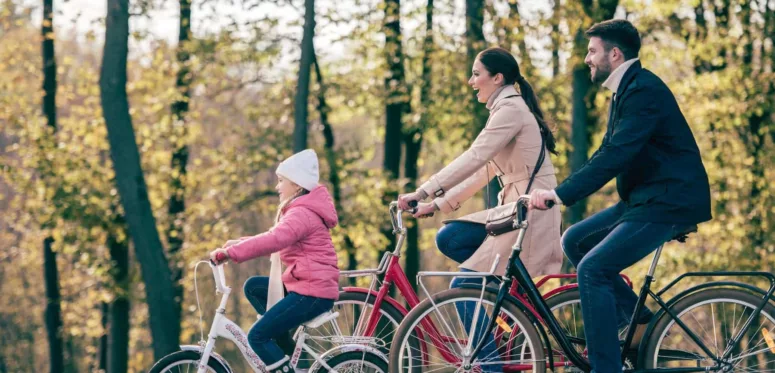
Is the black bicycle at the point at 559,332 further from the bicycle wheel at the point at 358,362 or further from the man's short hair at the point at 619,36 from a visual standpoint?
the man's short hair at the point at 619,36

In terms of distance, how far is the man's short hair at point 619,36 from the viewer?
5137mm

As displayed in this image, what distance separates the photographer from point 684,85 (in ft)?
59.7

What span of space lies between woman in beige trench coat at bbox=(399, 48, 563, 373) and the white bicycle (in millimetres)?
599

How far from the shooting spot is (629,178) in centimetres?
518

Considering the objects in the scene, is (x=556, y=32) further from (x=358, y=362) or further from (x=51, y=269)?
(x=51, y=269)

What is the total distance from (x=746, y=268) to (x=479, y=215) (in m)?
13.0

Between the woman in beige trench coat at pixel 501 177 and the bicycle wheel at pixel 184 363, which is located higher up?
the woman in beige trench coat at pixel 501 177

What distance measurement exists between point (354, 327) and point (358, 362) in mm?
338

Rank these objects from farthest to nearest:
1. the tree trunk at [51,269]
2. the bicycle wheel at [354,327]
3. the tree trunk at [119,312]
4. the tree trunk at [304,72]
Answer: the tree trunk at [51,269], the tree trunk at [119,312], the tree trunk at [304,72], the bicycle wheel at [354,327]

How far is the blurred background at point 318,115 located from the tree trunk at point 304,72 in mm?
2796

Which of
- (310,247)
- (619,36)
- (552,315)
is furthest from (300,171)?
(619,36)

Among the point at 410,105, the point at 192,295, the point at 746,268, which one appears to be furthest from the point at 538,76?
the point at 192,295

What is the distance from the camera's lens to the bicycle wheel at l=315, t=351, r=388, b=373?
18.6ft

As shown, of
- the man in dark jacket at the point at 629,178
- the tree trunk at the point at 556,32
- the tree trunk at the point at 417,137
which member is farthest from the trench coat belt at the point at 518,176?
the tree trunk at the point at 417,137
